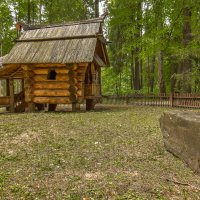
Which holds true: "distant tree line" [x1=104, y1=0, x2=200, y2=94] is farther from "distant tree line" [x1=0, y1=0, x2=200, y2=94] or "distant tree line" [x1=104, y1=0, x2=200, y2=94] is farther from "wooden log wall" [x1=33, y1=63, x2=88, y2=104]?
"wooden log wall" [x1=33, y1=63, x2=88, y2=104]

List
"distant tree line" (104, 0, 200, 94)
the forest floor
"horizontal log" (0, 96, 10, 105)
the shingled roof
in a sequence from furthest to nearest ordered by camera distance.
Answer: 1. "distant tree line" (104, 0, 200, 94)
2. "horizontal log" (0, 96, 10, 105)
3. the shingled roof
4. the forest floor

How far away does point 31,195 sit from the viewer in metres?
4.98

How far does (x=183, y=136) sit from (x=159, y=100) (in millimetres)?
14518

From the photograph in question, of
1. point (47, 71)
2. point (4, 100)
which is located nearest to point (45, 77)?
point (47, 71)

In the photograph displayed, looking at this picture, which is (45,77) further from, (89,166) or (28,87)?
(89,166)

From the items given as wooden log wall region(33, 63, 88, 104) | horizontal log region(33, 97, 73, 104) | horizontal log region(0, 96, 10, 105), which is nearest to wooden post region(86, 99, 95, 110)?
wooden log wall region(33, 63, 88, 104)

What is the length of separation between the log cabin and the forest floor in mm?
6544

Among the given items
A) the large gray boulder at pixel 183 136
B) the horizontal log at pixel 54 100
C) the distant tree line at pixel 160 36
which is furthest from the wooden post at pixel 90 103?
the large gray boulder at pixel 183 136

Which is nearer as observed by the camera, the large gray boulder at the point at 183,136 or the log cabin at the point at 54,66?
the large gray boulder at the point at 183,136

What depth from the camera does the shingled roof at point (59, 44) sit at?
16.1 metres

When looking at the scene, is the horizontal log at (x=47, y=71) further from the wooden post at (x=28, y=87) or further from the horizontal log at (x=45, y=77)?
the wooden post at (x=28, y=87)

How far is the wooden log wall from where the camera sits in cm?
1659

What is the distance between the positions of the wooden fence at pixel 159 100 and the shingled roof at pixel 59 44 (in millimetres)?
6228

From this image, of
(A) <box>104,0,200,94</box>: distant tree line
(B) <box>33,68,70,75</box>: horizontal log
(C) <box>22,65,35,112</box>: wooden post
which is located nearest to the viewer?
(B) <box>33,68,70,75</box>: horizontal log
